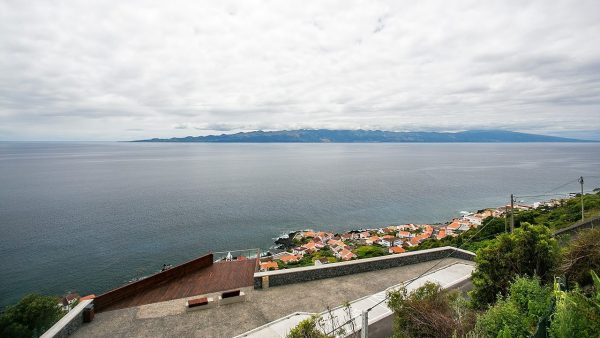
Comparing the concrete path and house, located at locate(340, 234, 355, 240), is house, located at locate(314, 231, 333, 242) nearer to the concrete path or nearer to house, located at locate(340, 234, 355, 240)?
house, located at locate(340, 234, 355, 240)

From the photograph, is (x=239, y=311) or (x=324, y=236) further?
(x=324, y=236)

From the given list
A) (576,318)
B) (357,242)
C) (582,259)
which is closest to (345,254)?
(357,242)

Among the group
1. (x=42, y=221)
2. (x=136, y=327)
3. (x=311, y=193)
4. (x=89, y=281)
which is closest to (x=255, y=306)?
(x=136, y=327)

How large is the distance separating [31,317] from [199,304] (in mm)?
14892

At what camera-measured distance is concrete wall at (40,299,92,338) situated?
7.11 m

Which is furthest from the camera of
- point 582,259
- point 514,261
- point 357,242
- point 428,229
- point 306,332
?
point 428,229

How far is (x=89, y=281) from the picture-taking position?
28172 mm

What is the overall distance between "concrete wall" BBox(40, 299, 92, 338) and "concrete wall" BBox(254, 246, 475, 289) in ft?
15.5

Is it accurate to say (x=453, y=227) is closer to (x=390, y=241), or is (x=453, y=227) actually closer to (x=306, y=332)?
(x=390, y=241)

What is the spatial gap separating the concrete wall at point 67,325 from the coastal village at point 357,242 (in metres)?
19.9

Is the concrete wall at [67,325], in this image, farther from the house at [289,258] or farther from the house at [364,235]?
the house at [364,235]

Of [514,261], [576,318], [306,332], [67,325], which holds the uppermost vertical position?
[576,318]

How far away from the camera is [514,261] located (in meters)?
7.04

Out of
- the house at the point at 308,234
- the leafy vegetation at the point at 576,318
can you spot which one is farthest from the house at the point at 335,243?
the leafy vegetation at the point at 576,318
